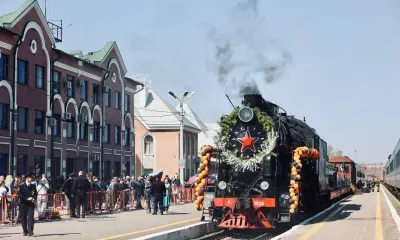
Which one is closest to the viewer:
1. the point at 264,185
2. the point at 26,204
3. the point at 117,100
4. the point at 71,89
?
the point at 26,204

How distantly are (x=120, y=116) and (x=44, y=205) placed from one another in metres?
24.4

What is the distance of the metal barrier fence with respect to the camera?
17.7 m

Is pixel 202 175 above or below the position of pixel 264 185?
above

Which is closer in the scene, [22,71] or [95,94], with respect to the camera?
[22,71]

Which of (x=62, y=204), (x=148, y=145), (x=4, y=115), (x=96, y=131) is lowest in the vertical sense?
(x=62, y=204)

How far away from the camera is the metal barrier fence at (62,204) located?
58.1ft

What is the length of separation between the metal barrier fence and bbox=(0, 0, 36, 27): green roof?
11.1m

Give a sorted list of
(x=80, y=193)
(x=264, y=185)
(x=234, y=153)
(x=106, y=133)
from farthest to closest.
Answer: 1. (x=106, y=133)
2. (x=80, y=193)
3. (x=234, y=153)
4. (x=264, y=185)

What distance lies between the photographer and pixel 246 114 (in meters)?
17.0

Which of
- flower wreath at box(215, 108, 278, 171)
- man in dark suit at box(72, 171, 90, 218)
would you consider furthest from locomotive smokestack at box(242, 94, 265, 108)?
man in dark suit at box(72, 171, 90, 218)

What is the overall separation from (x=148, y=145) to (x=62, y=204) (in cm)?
3479

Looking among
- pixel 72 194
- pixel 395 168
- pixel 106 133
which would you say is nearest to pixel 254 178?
pixel 72 194

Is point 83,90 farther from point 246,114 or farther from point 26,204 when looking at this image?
point 26,204

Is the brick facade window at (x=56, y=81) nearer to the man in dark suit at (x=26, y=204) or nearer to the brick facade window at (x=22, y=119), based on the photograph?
the brick facade window at (x=22, y=119)
